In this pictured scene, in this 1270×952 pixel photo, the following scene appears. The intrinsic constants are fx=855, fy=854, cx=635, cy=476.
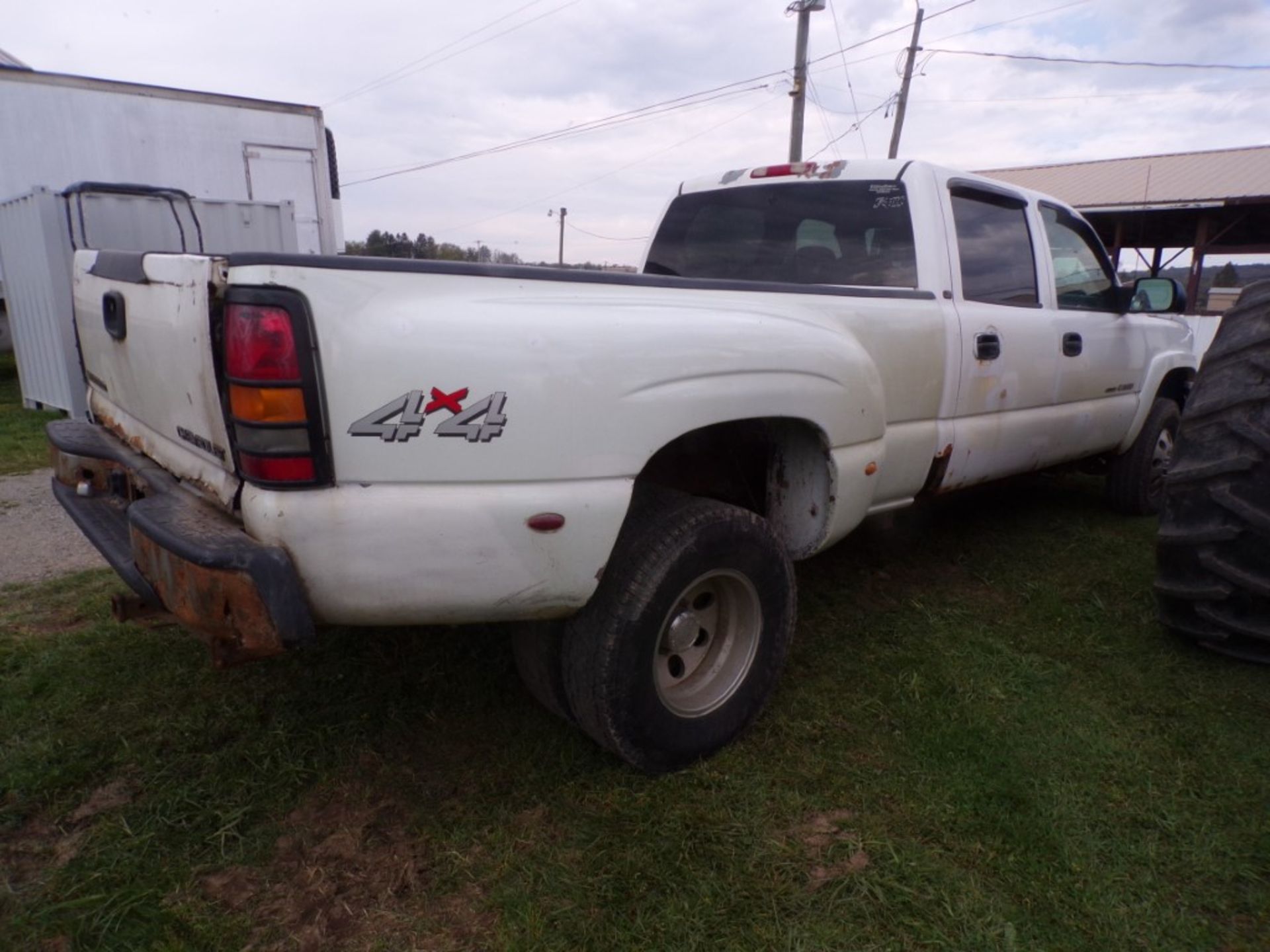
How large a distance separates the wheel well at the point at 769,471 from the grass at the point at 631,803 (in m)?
0.62

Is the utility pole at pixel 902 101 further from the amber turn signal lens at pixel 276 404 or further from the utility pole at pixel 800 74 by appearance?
the amber turn signal lens at pixel 276 404

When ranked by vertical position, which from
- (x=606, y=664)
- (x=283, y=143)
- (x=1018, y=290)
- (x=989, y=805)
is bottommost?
(x=989, y=805)

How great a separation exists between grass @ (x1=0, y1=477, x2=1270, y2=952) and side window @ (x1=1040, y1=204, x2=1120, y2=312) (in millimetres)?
1723

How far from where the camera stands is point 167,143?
10.8 metres

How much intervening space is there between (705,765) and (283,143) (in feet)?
37.7

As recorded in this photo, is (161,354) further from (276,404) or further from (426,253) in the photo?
(426,253)

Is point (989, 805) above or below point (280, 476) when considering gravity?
below

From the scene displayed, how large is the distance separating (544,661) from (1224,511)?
8.04 ft

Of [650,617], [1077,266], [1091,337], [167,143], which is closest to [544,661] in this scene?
[650,617]

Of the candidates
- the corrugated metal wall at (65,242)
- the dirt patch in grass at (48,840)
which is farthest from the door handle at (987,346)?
the corrugated metal wall at (65,242)

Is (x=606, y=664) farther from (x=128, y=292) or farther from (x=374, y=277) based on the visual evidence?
(x=128, y=292)

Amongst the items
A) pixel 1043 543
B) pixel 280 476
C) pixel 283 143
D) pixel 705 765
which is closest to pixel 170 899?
pixel 280 476

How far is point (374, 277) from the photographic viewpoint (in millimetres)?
1869

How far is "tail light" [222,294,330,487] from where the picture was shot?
1788mm
